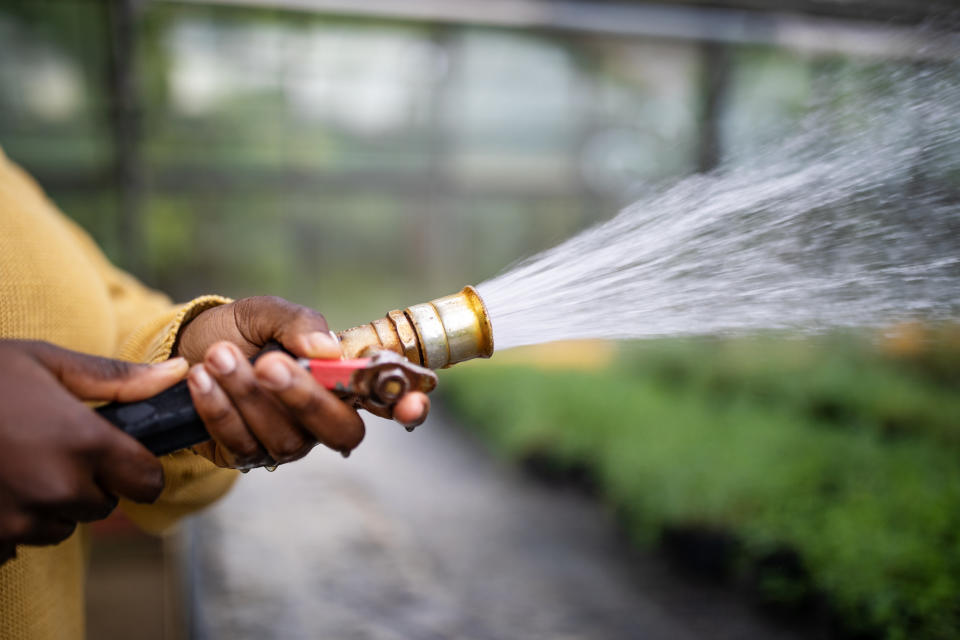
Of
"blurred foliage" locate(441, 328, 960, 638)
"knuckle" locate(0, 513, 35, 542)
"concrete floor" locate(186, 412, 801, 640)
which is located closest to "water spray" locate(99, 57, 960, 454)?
"knuckle" locate(0, 513, 35, 542)

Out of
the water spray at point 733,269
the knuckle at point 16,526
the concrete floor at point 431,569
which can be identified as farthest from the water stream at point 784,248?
the concrete floor at point 431,569

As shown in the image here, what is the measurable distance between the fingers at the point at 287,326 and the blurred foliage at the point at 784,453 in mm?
2235

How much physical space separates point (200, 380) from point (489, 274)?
24.1 feet

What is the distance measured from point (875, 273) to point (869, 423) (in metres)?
2.62

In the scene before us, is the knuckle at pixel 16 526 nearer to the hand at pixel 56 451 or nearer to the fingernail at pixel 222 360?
the hand at pixel 56 451

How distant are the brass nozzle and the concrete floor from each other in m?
2.31

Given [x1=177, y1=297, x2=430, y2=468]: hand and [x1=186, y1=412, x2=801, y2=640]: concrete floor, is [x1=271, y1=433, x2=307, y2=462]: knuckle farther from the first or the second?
[x1=186, y1=412, x2=801, y2=640]: concrete floor

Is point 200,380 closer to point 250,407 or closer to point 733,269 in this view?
point 250,407

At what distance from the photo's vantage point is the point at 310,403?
2.98ft

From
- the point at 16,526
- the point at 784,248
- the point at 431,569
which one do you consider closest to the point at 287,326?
the point at 16,526

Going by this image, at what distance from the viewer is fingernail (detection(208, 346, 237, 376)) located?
895 mm

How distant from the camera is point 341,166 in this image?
7375 mm

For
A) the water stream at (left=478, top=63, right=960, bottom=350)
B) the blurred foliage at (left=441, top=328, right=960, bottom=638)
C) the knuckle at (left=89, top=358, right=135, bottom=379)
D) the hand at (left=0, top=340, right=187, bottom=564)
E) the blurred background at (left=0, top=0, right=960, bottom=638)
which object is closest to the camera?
the hand at (left=0, top=340, right=187, bottom=564)

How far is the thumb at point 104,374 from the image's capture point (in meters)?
→ 0.82
